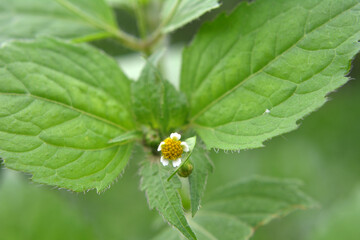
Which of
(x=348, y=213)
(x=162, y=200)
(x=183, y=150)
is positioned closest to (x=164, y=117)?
(x=183, y=150)

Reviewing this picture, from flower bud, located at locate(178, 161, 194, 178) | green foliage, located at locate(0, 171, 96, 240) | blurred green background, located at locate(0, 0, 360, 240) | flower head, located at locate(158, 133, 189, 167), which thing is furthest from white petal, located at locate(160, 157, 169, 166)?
green foliage, located at locate(0, 171, 96, 240)

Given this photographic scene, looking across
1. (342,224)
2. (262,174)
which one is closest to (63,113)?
(342,224)

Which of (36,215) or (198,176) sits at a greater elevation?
(36,215)

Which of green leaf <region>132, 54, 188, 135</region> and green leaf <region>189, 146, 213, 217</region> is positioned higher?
green leaf <region>132, 54, 188, 135</region>

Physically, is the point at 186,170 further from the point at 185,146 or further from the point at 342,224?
the point at 342,224

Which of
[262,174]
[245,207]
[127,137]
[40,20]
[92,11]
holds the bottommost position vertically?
[262,174]

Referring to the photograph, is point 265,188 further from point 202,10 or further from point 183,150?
point 202,10

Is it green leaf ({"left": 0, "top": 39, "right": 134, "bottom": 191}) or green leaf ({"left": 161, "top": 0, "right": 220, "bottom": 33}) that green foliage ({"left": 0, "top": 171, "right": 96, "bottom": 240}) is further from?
green leaf ({"left": 161, "top": 0, "right": 220, "bottom": 33})
